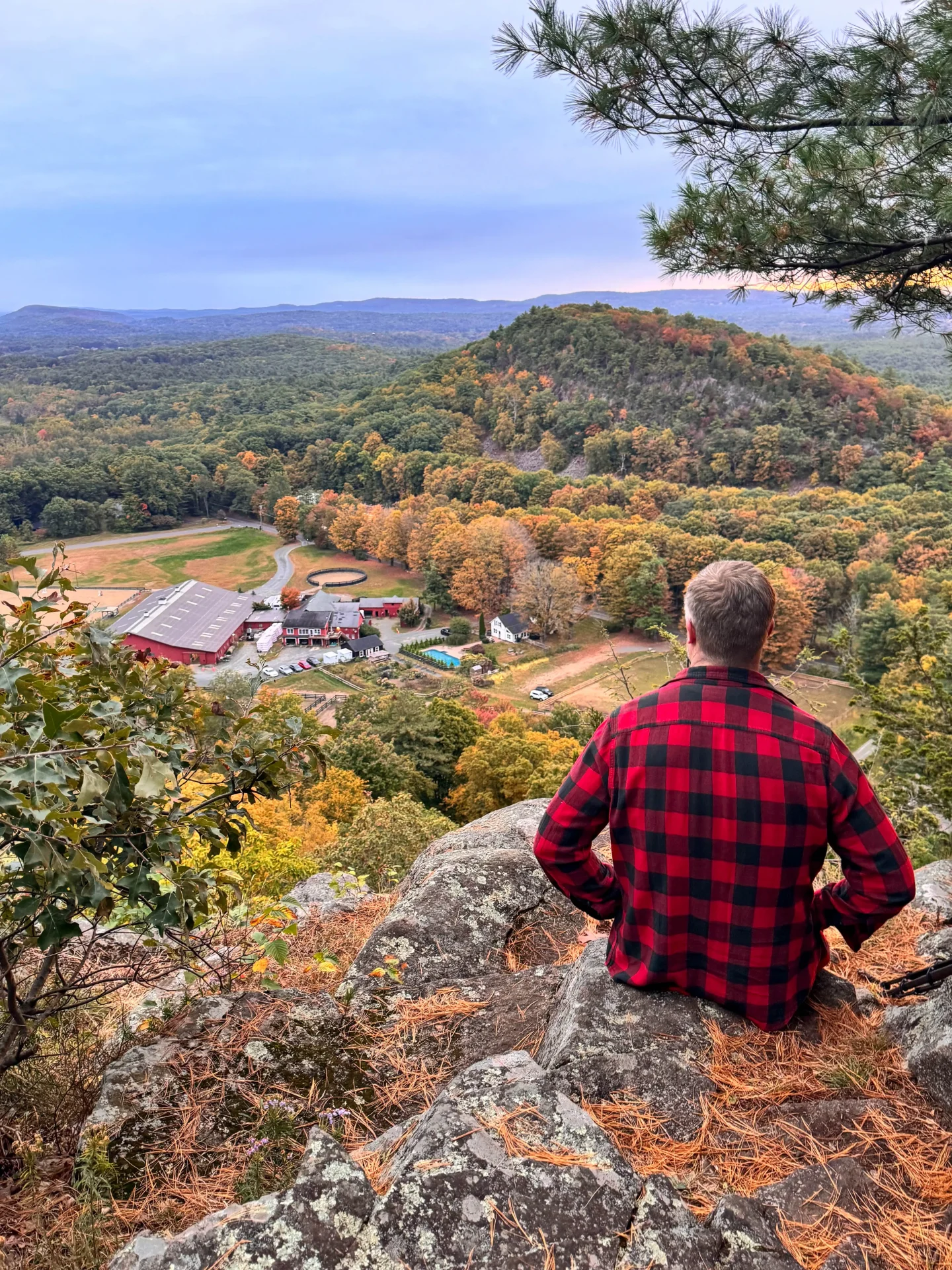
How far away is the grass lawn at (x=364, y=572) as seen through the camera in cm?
5666

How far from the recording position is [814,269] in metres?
4.25

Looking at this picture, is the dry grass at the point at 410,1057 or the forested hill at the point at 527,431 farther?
the forested hill at the point at 527,431

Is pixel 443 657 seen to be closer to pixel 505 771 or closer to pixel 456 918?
pixel 505 771

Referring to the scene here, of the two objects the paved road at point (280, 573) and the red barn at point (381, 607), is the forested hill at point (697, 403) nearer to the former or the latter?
the paved road at point (280, 573)

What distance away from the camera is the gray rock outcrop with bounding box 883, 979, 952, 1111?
222cm

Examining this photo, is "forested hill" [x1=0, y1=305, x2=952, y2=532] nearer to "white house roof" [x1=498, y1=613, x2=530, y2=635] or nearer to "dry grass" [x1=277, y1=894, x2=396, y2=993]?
"white house roof" [x1=498, y1=613, x2=530, y2=635]

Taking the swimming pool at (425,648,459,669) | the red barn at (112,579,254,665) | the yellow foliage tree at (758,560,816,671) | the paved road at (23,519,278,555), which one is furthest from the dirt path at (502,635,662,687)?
the paved road at (23,519,278,555)

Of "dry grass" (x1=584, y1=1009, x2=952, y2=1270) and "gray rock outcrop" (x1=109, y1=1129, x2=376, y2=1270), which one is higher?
"gray rock outcrop" (x1=109, y1=1129, x2=376, y2=1270)

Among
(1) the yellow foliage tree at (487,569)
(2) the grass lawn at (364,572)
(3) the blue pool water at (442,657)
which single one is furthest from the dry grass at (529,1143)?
(2) the grass lawn at (364,572)

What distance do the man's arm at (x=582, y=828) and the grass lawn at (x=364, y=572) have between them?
175ft

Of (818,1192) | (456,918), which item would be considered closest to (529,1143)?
(818,1192)

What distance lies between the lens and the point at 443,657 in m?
42.8

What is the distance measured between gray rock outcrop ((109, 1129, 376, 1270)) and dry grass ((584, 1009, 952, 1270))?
28.5 inches

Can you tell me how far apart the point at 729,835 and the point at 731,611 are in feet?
2.14
